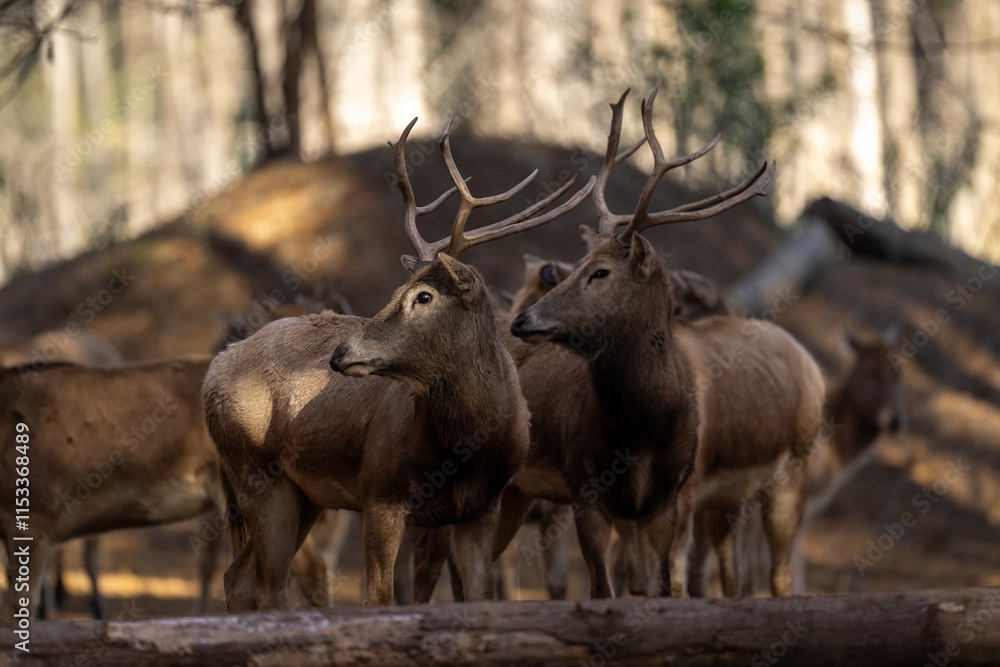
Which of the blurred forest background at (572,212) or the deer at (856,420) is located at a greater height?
the blurred forest background at (572,212)

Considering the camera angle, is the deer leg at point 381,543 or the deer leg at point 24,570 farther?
the deer leg at point 24,570

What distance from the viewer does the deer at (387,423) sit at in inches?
228

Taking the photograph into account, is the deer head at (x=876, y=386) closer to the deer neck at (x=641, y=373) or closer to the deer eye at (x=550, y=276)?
the deer eye at (x=550, y=276)

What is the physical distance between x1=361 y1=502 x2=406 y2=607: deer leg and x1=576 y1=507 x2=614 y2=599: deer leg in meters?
1.52

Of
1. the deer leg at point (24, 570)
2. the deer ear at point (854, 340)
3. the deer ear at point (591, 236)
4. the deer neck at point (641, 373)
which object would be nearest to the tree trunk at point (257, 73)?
the deer ear at point (854, 340)

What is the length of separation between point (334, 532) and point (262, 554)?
4259 mm

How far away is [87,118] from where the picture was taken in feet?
149

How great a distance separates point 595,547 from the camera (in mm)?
7023

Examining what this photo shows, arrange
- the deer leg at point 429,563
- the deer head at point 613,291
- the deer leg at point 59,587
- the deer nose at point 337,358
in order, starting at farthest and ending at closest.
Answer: the deer leg at point 59,587 → the deer leg at point 429,563 → the deer head at point 613,291 → the deer nose at point 337,358

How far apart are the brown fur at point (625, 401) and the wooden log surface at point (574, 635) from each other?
6.04ft

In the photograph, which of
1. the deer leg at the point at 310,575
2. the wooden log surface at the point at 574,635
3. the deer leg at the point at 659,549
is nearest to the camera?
the wooden log surface at the point at 574,635

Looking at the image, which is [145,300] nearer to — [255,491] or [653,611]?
[255,491]

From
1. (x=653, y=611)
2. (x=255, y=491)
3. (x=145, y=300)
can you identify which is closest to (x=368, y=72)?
(x=145, y=300)

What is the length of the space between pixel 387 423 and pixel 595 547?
1.69 m
